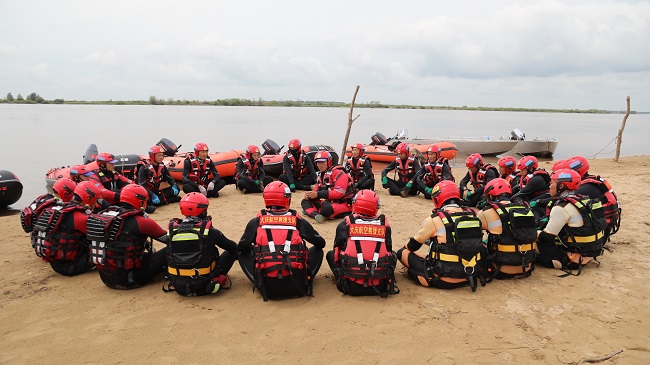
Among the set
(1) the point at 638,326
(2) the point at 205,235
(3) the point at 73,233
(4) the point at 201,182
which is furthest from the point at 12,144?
(1) the point at 638,326

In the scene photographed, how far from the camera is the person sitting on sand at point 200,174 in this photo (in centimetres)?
805

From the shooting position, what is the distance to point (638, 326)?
3.27 m

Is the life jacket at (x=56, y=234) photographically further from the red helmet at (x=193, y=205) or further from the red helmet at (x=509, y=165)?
the red helmet at (x=509, y=165)

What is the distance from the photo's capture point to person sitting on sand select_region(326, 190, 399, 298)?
11.9ft

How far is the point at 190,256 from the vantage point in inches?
142

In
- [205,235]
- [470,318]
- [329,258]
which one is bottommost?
[470,318]

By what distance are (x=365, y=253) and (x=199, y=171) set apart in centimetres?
534

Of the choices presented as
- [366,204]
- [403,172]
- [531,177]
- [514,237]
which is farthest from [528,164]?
[366,204]

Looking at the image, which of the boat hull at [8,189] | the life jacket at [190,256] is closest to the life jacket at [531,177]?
the life jacket at [190,256]

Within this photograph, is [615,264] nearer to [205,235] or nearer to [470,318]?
[470,318]

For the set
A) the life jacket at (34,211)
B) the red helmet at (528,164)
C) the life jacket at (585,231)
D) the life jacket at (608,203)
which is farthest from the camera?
the red helmet at (528,164)

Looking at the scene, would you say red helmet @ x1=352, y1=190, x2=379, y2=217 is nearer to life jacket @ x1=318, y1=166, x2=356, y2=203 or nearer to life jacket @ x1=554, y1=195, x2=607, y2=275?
life jacket @ x1=554, y1=195, x2=607, y2=275

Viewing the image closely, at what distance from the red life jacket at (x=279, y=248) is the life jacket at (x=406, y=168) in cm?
535

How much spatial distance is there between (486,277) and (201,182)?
18.8 ft
